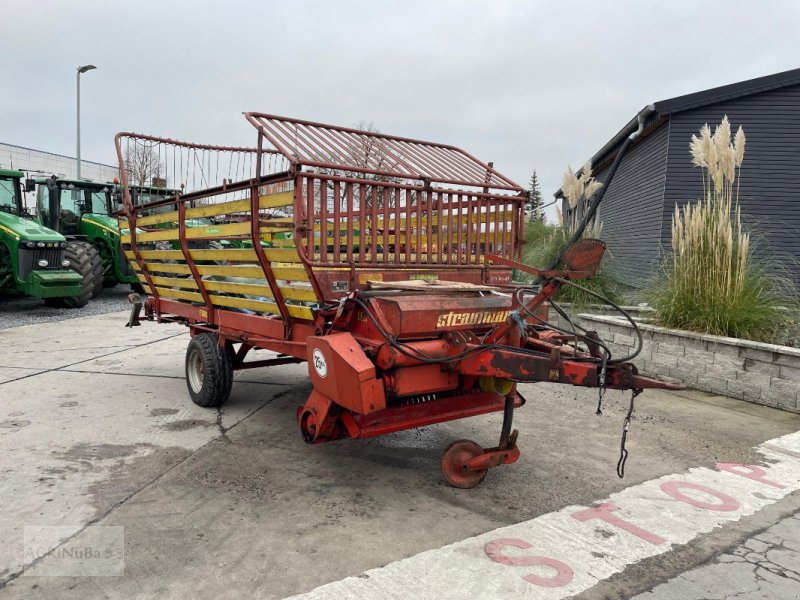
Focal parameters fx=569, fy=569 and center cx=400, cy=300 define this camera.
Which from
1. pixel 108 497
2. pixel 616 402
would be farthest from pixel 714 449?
pixel 108 497

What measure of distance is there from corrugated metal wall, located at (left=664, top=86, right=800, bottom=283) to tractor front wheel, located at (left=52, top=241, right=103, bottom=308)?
39.2 ft

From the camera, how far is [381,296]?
3.55 meters

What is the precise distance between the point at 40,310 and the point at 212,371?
9037 millimetres

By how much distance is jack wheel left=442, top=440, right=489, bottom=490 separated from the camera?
3.59 metres

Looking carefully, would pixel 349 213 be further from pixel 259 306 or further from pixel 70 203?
pixel 70 203

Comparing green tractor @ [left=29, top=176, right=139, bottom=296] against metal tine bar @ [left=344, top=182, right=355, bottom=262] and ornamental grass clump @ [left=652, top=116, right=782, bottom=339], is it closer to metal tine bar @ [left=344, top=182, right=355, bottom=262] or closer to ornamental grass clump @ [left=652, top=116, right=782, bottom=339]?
metal tine bar @ [left=344, top=182, right=355, bottom=262]

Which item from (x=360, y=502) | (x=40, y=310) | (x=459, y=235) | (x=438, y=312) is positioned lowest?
(x=360, y=502)

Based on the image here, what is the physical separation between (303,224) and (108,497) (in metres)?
2.02

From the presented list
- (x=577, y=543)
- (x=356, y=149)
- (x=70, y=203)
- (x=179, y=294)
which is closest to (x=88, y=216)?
(x=70, y=203)

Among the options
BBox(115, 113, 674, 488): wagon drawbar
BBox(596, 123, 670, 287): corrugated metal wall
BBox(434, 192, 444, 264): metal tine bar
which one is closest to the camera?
BBox(115, 113, 674, 488): wagon drawbar

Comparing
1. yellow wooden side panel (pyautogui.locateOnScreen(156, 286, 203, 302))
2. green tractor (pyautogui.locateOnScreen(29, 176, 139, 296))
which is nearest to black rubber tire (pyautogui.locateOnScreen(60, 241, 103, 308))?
green tractor (pyautogui.locateOnScreen(29, 176, 139, 296))

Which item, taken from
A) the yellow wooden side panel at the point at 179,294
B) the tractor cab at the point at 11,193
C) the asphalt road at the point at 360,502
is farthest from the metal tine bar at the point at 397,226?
the tractor cab at the point at 11,193

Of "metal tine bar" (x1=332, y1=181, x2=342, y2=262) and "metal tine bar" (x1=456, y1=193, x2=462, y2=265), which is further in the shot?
"metal tine bar" (x1=456, y1=193, x2=462, y2=265)

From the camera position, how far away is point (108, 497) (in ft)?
11.2
